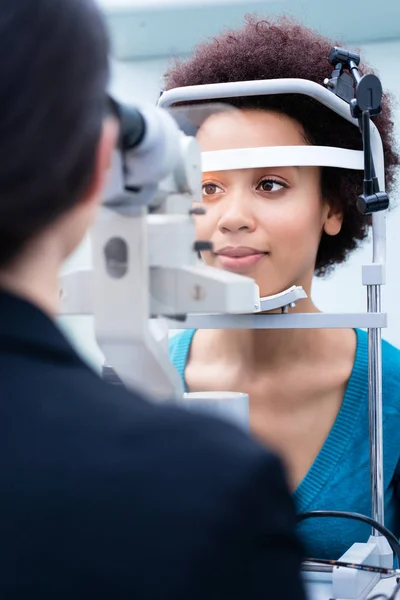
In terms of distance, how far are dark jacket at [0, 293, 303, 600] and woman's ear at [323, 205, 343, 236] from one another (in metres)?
0.93

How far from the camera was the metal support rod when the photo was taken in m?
1.08

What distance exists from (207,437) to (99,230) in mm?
338

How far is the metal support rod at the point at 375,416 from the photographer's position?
1.08 m

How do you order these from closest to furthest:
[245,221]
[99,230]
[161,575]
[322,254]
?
1. [161,575]
2. [99,230]
3. [245,221]
4. [322,254]

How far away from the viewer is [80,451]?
0.37 meters

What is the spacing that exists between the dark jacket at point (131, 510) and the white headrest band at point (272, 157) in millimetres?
737

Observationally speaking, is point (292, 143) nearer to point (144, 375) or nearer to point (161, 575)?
point (144, 375)

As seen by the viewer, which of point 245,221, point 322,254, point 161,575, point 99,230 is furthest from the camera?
point 322,254

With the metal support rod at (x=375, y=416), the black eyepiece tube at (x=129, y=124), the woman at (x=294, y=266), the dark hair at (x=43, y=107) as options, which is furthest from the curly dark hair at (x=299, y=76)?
the dark hair at (x=43, y=107)

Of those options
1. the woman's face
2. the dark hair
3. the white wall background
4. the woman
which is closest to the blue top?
the woman

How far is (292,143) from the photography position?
1198 millimetres

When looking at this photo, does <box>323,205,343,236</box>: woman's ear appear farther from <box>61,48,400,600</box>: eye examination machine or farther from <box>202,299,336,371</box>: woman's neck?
<box>61,48,400,600</box>: eye examination machine

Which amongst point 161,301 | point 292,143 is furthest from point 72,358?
point 292,143

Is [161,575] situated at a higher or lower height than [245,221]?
lower
